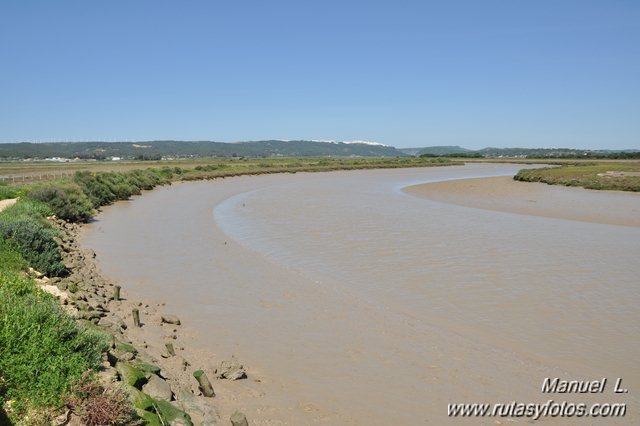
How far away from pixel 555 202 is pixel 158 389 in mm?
30066

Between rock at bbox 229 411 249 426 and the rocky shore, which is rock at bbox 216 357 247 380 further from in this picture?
rock at bbox 229 411 249 426

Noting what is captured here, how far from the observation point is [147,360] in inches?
282

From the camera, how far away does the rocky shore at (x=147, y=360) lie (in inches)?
225

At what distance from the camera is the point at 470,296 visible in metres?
11.2

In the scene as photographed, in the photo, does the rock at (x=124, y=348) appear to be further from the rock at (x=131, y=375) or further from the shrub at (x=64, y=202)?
the shrub at (x=64, y=202)

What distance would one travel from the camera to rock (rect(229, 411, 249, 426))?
5.66 metres

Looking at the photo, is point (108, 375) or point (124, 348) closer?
point (108, 375)

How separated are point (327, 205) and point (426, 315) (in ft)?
68.5

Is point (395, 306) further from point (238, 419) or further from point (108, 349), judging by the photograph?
point (108, 349)

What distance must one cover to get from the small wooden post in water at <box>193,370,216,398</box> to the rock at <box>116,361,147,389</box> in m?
0.73

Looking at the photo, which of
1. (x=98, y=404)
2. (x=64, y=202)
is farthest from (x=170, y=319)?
(x=64, y=202)

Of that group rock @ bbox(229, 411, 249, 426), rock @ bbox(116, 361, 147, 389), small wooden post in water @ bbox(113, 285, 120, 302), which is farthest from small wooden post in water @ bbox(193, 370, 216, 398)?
small wooden post in water @ bbox(113, 285, 120, 302)

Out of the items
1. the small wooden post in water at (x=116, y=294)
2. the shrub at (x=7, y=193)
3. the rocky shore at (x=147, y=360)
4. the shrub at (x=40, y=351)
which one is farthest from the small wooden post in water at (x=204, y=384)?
the shrub at (x=7, y=193)

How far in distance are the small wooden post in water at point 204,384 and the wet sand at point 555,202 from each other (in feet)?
69.4
